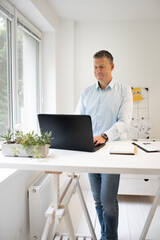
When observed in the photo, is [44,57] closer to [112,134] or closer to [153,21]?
[153,21]

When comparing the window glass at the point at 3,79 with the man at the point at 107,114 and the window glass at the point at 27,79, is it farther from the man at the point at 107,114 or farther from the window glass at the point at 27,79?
the man at the point at 107,114

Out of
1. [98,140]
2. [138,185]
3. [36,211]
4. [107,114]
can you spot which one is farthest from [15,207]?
[138,185]

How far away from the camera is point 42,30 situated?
2936mm

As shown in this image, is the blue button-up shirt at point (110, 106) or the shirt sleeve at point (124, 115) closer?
the shirt sleeve at point (124, 115)

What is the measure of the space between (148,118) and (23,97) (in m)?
1.80

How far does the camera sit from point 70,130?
126 cm

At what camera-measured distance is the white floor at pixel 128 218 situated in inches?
85.7

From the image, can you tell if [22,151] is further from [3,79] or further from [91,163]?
[3,79]

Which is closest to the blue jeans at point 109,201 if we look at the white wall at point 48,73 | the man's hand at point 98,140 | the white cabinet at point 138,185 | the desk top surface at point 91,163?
the man's hand at point 98,140

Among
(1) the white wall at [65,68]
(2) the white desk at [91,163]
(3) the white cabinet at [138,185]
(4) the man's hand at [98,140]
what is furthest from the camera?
(1) the white wall at [65,68]

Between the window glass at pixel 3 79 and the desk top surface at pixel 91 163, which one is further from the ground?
the window glass at pixel 3 79

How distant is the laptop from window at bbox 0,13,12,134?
34.9 inches

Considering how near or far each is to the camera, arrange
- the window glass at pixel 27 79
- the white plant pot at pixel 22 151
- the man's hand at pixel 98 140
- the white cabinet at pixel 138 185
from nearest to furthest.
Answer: the white plant pot at pixel 22 151
the man's hand at pixel 98 140
the window glass at pixel 27 79
the white cabinet at pixel 138 185

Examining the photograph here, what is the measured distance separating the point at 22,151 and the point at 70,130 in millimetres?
275
